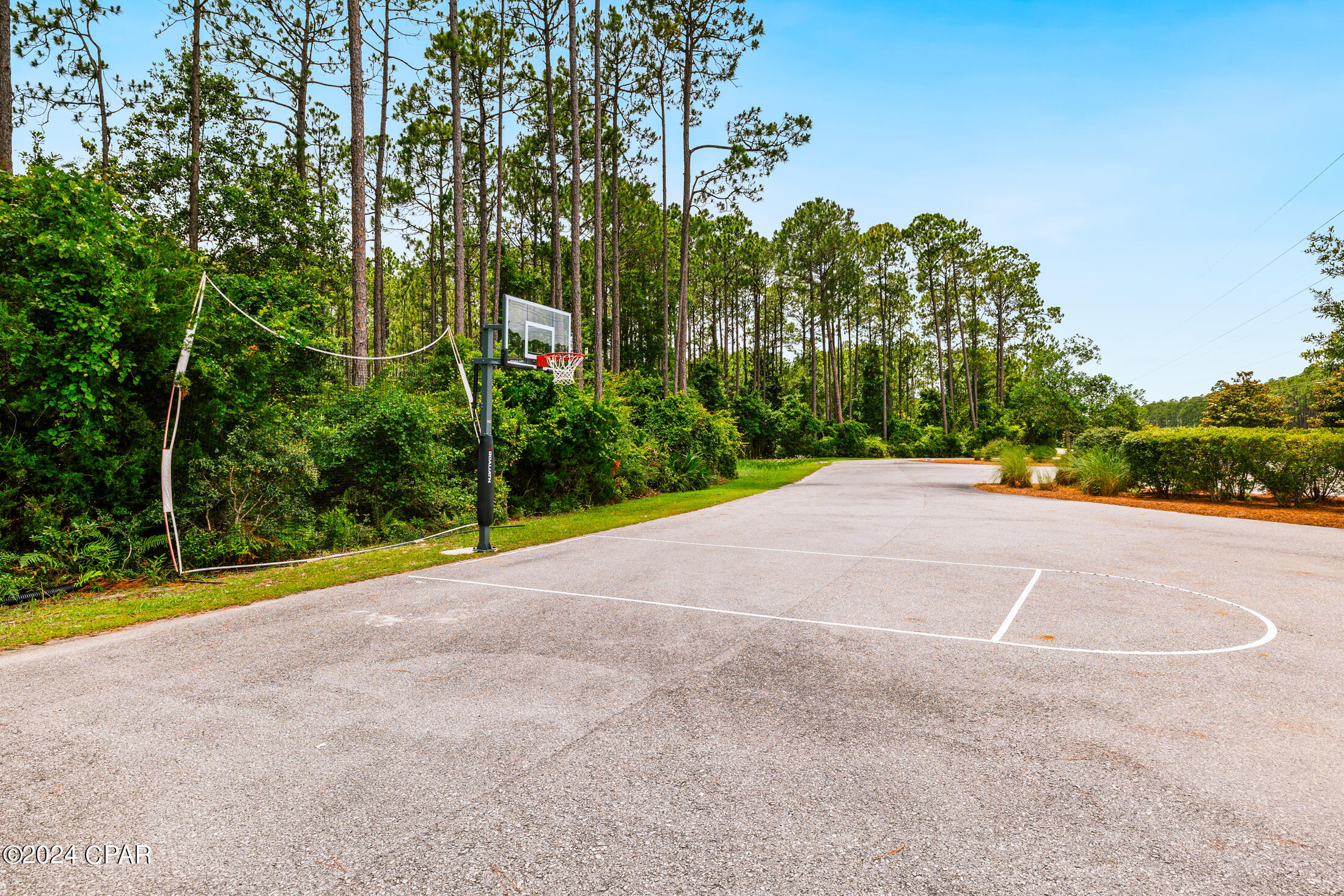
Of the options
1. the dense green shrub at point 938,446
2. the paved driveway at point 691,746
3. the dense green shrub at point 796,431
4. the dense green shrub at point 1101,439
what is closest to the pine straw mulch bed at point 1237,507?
the dense green shrub at point 1101,439

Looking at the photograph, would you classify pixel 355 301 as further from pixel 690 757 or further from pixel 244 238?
pixel 690 757

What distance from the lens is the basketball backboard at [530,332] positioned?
10109mm

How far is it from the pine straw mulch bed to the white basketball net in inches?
507

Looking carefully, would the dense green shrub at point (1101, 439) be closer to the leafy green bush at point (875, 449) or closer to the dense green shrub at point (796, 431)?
the dense green shrub at point (796, 431)

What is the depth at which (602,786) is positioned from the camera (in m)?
2.66

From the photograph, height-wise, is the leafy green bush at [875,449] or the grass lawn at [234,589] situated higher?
the leafy green bush at [875,449]

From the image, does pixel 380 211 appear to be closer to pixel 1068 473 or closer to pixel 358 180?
pixel 358 180

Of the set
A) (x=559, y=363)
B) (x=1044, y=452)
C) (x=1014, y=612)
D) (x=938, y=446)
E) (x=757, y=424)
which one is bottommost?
(x=1014, y=612)

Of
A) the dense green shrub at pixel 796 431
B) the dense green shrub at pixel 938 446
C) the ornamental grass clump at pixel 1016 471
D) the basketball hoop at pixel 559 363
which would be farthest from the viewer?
the dense green shrub at pixel 938 446

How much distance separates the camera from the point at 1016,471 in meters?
19.8

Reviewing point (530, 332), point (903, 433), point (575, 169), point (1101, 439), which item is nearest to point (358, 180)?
point (530, 332)

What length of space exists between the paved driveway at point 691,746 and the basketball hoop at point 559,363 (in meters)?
5.25

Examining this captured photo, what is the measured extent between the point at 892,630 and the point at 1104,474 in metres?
15.4

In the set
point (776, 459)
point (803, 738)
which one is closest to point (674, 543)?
point (803, 738)
